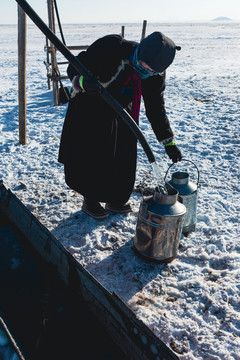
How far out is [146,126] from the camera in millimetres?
6188

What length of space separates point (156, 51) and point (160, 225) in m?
1.28

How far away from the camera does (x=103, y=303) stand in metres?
1.88

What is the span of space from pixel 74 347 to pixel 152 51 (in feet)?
6.76

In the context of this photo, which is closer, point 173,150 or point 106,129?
point 106,129

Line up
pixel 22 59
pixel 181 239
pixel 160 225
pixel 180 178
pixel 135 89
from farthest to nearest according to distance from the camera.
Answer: pixel 22 59, pixel 181 239, pixel 180 178, pixel 135 89, pixel 160 225

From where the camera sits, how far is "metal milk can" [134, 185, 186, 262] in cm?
245

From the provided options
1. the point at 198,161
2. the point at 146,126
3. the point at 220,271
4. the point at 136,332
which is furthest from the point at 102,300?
the point at 146,126

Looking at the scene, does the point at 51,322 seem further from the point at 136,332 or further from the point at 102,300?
the point at 136,332

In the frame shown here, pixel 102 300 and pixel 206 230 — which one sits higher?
pixel 102 300

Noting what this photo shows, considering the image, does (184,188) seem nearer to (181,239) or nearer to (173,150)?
(173,150)

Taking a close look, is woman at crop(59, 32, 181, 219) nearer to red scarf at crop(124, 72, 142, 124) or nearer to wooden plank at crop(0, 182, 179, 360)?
red scarf at crop(124, 72, 142, 124)

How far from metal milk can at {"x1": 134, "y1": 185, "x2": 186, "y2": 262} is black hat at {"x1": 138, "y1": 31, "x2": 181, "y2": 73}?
3.13ft

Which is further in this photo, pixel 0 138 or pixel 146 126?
pixel 146 126

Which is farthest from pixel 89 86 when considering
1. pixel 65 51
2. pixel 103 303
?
pixel 103 303
